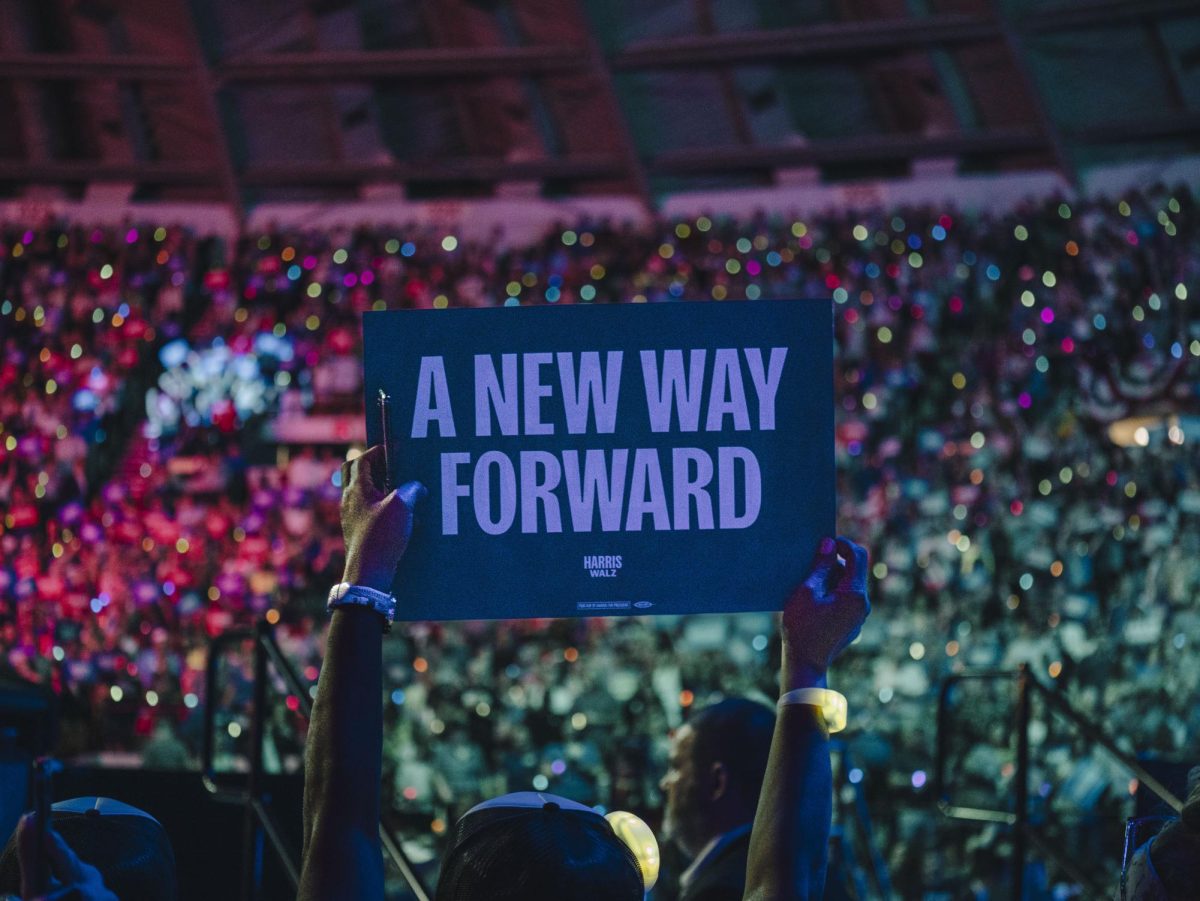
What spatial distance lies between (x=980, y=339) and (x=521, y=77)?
3965 mm

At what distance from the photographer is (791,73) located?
9.77 m

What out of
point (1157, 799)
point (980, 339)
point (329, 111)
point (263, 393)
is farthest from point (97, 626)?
point (1157, 799)

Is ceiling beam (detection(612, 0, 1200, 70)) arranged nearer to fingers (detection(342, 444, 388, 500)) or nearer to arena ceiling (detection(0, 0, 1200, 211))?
arena ceiling (detection(0, 0, 1200, 211))

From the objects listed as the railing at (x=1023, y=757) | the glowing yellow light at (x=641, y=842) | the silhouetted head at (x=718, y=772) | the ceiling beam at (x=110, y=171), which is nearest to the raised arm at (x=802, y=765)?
the glowing yellow light at (x=641, y=842)

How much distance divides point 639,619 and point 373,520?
593 centimetres

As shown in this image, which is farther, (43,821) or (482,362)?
(482,362)

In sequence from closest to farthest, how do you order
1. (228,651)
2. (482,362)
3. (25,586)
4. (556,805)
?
(556,805) → (482,362) → (228,651) → (25,586)

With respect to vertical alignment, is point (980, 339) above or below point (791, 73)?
below

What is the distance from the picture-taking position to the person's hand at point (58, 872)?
1124 millimetres

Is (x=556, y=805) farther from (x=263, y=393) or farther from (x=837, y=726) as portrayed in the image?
(x=263, y=393)

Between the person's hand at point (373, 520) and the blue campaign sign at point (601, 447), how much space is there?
0.05 metres

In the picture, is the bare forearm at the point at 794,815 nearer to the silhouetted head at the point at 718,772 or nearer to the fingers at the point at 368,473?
the fingers at the point at 368,473

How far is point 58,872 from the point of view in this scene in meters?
1.19

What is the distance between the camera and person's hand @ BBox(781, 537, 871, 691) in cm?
154
